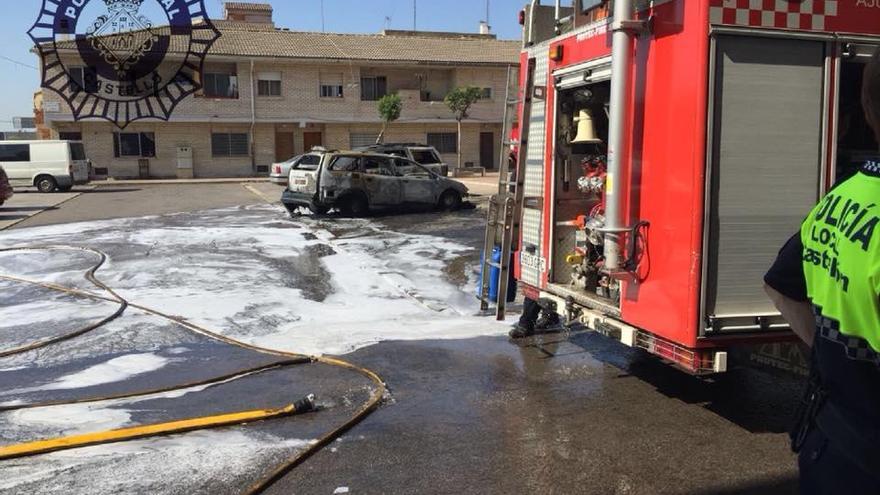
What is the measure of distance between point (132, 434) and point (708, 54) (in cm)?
403

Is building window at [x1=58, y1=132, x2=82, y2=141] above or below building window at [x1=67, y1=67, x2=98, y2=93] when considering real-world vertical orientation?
below

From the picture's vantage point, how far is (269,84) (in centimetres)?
A: 4116

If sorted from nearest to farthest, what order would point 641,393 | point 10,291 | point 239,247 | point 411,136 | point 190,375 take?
1. point 641,393
2. point 190,375
3. point 10,291
4. point 239,247
5. point 411,136

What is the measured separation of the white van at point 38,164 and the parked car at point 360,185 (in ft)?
47.1

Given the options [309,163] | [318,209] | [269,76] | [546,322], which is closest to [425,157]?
[309,163]

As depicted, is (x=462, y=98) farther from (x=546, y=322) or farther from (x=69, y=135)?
(x=546, y=322)

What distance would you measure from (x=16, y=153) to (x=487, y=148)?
81.7 feet

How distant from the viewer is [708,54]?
4176mm

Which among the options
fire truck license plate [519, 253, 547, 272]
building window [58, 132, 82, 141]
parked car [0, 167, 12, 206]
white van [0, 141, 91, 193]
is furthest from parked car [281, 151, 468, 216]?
building window [58, 132, 82, 141]

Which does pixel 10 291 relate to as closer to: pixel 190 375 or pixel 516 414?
pixel 190 375

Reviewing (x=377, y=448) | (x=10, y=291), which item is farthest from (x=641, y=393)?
(x=10, y=291)

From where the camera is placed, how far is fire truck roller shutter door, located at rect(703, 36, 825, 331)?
13.9 ft

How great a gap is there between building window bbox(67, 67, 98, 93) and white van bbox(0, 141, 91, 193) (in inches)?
364

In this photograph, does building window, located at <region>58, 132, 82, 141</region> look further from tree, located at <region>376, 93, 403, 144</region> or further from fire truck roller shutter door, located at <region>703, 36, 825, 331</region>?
fire truck roller shutter door, located at <region>703, 36, 825, 331</region>
